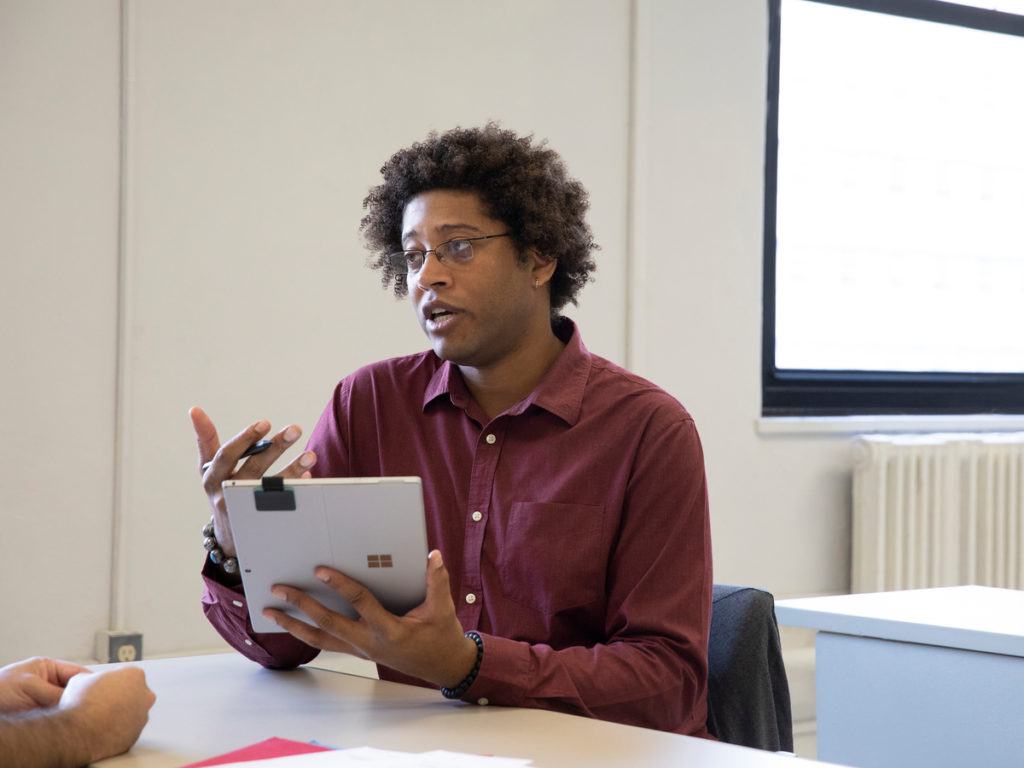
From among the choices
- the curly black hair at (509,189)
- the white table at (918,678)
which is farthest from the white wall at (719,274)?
the white table at (918,678)

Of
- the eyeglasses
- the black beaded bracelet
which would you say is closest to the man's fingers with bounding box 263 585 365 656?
the black beaded bracelet

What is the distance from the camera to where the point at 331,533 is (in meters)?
1.16

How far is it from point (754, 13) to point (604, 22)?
0.56m

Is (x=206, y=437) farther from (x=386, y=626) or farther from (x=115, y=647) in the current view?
(x=115, y=647)

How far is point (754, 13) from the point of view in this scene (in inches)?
140

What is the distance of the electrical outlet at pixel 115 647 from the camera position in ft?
8.50

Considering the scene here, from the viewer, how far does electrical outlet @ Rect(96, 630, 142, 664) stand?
2.59m

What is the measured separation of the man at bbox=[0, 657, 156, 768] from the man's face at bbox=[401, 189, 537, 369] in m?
0.69

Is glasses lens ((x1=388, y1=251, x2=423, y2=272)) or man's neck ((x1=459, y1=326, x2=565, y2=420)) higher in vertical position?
glasses lens ((x1=388, y1=251, x2=423, y2=272))

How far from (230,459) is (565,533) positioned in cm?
47

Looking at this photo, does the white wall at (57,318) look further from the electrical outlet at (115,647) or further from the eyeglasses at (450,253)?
the eyeglasses at (450,253)

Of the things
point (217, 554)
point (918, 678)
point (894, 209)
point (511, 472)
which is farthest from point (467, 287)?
point (894, 209)

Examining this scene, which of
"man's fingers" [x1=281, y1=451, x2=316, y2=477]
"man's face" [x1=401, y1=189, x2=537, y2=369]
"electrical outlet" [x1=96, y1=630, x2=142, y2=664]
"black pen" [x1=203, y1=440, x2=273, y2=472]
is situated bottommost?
"electrical outlet" [x1=96, y1=630, x2=142, y2=664]

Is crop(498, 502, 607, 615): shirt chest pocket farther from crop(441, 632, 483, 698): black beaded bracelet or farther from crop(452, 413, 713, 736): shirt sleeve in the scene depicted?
crop(441, 632, 483, 698): black beaded bracelet
